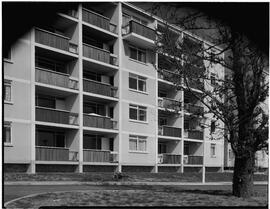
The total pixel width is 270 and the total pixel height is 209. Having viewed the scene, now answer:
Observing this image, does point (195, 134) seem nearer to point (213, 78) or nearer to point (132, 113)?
point (213, 78)

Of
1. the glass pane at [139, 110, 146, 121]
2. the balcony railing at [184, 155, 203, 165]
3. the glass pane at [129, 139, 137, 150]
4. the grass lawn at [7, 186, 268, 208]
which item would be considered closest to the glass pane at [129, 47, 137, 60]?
the glass pane at [139, 110, 146, 121]

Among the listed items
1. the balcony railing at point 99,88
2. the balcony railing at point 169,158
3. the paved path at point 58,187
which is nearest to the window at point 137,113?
the balcony railing at point 99,88

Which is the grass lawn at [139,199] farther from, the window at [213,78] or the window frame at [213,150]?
the window at [213,78]

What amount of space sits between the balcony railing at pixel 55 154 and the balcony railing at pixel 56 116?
3.39 feet

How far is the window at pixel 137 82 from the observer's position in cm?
995

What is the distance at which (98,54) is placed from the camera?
12.3 meters

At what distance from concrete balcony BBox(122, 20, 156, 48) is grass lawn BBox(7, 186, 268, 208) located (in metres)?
3.49

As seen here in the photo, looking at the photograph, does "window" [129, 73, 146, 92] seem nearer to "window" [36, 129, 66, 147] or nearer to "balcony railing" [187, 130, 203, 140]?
"balcony railing" [187, 130, 203, 140]

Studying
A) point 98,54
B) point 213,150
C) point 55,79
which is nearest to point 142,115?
point 213,150

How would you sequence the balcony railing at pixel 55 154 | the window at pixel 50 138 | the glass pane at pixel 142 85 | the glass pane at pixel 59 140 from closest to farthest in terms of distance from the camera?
1. the glass pane at pixel 142 85
2. the balcony railing at pixel 55 154
3. the window at pixel 50 138
4. the glass pane at pixel 59 140

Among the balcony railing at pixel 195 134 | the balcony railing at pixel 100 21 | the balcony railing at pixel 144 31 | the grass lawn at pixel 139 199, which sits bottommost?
the grass lawn at pixel 139 199

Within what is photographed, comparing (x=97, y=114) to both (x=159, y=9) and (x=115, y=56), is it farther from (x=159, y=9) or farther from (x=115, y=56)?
(x=159, y=9)

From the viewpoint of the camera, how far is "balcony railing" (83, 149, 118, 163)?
40.1 feet

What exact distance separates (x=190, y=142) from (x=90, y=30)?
18.3ft
